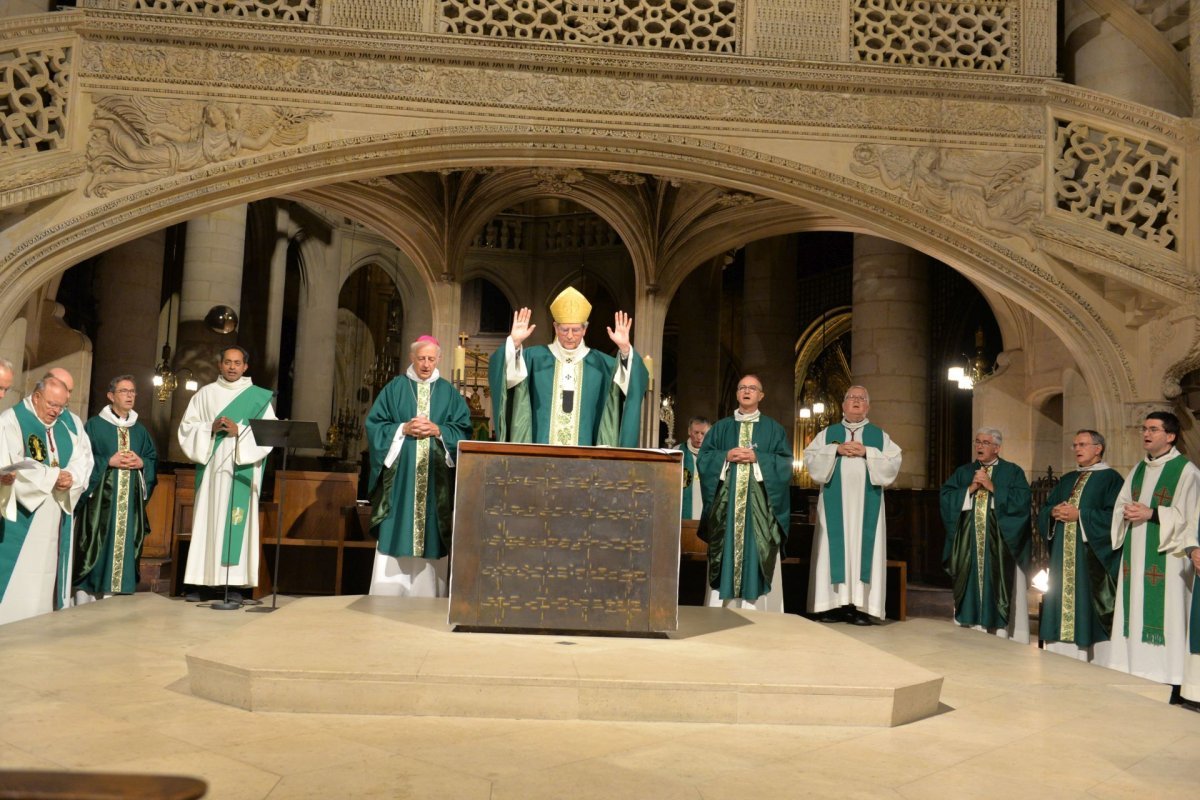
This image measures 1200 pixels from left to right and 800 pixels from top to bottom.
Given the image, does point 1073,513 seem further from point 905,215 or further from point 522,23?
point 522,23

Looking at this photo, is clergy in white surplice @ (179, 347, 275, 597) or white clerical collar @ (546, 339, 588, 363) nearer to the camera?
white clerical collar @ (546, 339, 588, 363)

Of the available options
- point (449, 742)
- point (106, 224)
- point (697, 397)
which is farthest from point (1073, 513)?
A: point (697, 397)

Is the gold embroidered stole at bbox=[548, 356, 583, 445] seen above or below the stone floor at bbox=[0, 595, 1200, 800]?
above

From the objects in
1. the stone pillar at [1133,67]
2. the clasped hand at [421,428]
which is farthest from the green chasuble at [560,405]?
the stone pillar at [1133,67]

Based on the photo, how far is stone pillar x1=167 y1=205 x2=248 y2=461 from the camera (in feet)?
44.8

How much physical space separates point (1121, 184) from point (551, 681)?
21.4ft

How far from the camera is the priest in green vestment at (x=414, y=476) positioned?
6750 millimetres

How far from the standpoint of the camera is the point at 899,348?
12641mm

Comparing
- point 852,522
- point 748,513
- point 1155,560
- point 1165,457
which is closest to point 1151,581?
point 1155,560

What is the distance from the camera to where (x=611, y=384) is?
6.07 meters

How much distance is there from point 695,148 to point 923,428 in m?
6.17

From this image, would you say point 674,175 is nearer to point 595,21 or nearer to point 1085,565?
point 595,21

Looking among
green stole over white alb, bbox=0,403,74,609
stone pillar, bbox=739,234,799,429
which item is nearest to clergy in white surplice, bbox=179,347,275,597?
green stole over white alb, bbox=0,403,74,609

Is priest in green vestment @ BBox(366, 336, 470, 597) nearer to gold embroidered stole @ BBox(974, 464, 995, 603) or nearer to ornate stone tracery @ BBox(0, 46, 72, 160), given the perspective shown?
ornate stone tracery @ BBox(0, 46, 72, 160)
